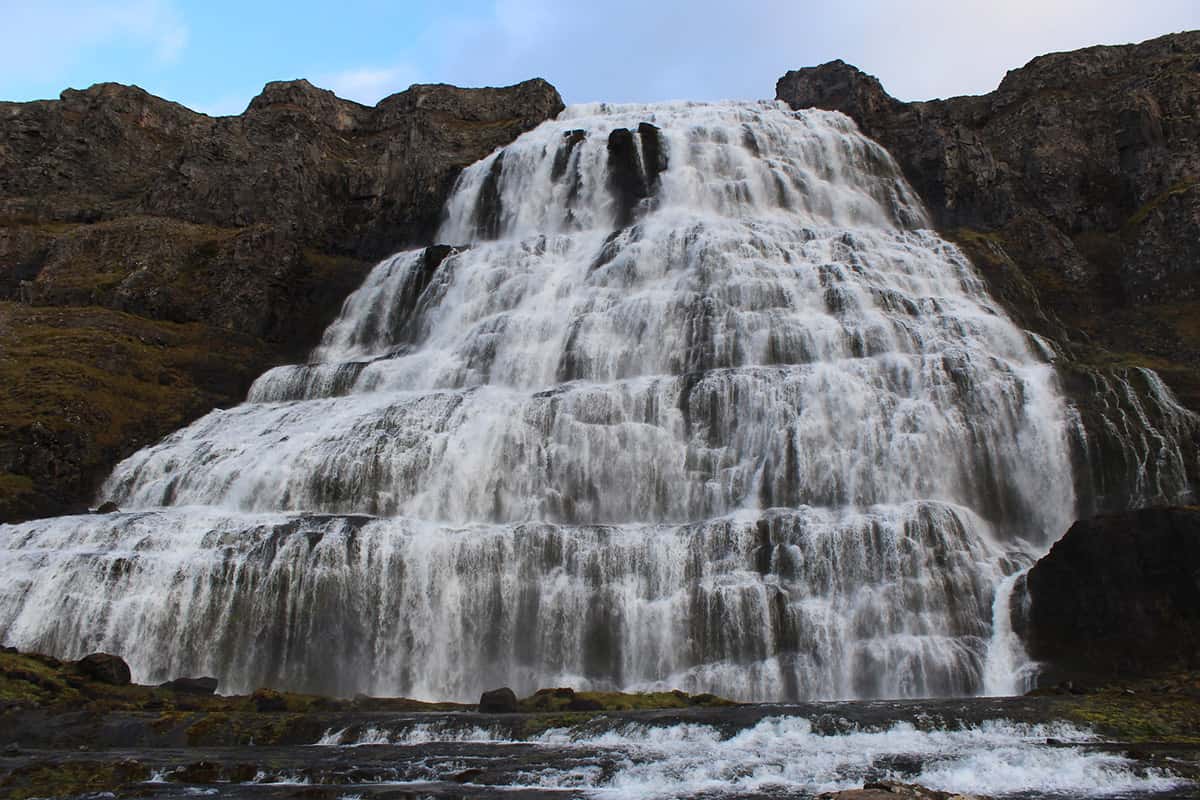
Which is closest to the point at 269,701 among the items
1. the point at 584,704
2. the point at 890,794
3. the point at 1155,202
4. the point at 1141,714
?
the point at 584,704

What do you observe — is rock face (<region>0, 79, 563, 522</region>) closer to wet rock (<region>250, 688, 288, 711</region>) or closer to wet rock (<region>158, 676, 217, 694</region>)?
wet rock (<region>158, 676, 217, 694</region>)

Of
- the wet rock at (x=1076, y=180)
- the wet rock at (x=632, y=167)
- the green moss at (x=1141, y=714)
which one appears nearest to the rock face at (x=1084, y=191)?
the wet rock at (x=1076, y=180)

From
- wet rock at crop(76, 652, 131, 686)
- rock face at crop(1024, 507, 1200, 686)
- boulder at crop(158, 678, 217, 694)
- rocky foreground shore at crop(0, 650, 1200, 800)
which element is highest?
rock face at crop(1024, 507, 1200, 686)

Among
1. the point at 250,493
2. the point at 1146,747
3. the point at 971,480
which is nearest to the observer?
the point at 1146,747

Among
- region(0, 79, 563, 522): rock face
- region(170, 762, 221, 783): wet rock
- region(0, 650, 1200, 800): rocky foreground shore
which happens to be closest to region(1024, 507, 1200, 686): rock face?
region(0, 650, 1200, 800): rocky foreground shore

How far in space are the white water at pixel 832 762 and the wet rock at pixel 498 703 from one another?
12.2ft

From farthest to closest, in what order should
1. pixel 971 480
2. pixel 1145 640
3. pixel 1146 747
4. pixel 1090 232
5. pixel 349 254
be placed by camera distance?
1. pixel 349 254
2. pixel 1090 232
3. pixel 971 480
4. pixel 1145 640
5. pixel 1146 747

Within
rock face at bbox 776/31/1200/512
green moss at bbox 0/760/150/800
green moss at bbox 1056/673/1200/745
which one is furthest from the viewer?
rock face at bbox 776/31/1200/512

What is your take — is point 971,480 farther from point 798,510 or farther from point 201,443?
point 201,443

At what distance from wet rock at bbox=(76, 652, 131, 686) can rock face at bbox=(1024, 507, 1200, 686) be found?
79.8 feet

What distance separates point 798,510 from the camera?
96.8ft

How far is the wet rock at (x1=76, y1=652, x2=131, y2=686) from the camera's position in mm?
24453

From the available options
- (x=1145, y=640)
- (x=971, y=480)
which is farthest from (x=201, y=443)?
(x=1145, y=640)

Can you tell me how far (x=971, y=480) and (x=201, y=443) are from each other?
30.6 meters
